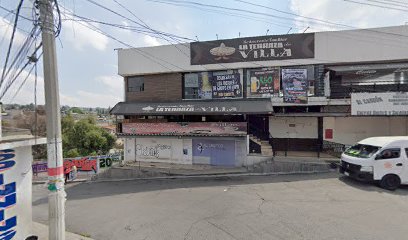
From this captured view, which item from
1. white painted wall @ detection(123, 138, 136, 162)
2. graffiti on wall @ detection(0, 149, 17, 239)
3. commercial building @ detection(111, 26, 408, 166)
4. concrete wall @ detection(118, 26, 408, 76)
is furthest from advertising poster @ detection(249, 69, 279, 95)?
graffiti on wall @ detection(0, 149, 17, 239)

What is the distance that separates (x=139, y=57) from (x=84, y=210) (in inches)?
580

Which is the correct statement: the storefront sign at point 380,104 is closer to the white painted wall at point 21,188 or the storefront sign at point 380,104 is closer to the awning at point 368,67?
the awning at point 368,67

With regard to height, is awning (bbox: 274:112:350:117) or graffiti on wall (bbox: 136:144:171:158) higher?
awning (bbox: 274:112:350:117)

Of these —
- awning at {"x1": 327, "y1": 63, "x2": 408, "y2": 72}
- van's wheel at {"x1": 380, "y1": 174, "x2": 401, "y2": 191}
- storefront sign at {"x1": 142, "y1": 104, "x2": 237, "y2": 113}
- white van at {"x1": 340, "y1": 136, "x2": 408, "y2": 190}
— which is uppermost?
awning at {"x1": 327, "y1": 63, "x2": 408, "y2": 72}

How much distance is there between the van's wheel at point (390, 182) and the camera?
10742 millimetres

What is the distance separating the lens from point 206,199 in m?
10.5

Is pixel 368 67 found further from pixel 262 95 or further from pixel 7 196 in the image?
pixel 7 196

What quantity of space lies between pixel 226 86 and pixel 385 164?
11.6 metres

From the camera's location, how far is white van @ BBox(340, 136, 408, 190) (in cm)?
1079

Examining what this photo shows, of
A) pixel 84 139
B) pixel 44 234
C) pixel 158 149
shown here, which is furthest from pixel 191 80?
pixel 84 139

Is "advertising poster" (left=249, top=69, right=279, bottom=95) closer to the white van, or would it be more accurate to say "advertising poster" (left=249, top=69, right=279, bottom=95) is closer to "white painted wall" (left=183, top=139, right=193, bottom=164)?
"white painted wall" (left=183, top=139, right=193, bottom=164)

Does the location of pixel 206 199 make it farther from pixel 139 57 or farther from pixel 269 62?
pixel 139 57

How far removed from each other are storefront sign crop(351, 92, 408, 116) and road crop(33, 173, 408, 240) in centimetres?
603

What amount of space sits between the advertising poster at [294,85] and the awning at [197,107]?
1.49 metres
